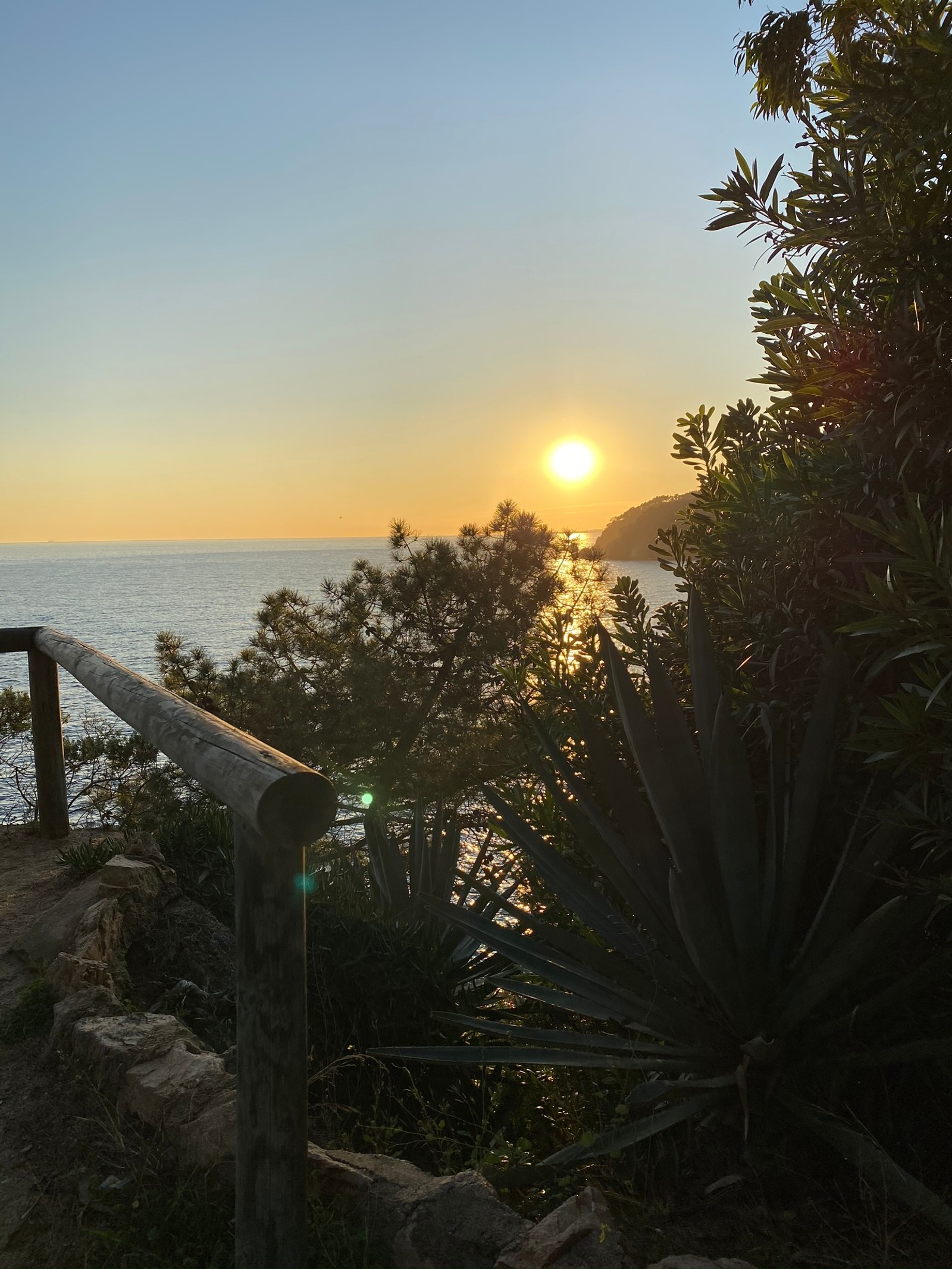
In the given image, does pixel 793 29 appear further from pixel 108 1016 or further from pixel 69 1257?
pixel 69 1257

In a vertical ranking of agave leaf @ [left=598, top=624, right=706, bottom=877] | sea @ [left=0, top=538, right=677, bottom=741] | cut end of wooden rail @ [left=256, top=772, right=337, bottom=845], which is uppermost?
cut end of wooden rail @ [left=256, top=772, right=337, bottom=845]

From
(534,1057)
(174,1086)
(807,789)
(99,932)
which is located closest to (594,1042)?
(534,1057)

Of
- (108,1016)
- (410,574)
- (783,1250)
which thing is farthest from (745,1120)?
(410,574)

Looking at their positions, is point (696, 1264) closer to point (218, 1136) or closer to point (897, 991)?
point (897, 991)

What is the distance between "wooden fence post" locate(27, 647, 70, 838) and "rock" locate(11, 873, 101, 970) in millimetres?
1284

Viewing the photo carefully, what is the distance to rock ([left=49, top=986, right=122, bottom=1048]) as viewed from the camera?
2.87m

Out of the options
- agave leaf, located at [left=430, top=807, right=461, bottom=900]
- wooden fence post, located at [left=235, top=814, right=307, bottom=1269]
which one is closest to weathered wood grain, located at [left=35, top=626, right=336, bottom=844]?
wooden fence post, located at [left=235, top=814, right=307, bottom=1269]

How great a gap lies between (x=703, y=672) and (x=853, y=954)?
90 cm

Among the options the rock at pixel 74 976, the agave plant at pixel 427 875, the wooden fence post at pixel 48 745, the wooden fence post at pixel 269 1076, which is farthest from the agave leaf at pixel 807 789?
the wooden fence post at pixel 48 745

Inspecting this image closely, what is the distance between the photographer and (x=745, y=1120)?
86.7 inches

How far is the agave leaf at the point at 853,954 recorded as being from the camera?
238cm

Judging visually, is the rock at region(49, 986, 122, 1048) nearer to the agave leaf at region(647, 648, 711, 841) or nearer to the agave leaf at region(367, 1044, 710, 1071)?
the agave leaf at region(367, 1044, 710, 1071)

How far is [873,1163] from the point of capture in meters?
2.13

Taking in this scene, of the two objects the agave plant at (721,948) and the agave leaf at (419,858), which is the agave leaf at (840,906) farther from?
the agave leaf at (419,858)
